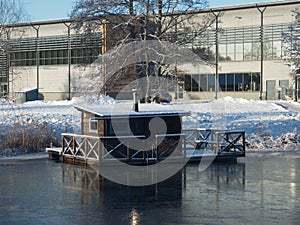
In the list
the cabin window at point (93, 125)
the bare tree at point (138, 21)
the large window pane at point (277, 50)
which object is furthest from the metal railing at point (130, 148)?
the large window pane at point (277, 50)

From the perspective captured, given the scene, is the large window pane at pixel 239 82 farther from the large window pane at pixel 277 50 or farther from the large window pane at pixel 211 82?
the large window pane at pixel 277 50

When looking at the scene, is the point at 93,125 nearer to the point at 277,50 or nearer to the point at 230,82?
the point at 277,50

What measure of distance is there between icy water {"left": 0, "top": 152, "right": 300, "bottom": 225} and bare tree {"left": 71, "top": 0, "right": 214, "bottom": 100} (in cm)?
→ 1469

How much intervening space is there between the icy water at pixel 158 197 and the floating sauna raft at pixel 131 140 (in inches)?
43.4

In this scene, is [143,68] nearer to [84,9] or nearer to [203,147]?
[84,9]

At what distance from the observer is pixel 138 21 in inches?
1296

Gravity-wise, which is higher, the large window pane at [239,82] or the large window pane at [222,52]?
the large window pane at [222,52]

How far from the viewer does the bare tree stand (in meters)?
32.0

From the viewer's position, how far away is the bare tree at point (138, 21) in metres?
32.0

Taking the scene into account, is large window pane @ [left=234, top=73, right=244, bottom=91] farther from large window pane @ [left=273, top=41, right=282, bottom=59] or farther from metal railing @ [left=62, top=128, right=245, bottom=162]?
metal railing @ [left=62, top=128, right=245, bottom=162]

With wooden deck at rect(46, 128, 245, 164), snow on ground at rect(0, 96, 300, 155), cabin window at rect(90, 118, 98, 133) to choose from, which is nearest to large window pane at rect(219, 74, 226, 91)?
snow on ground at rect(0, 96, 300, 155)

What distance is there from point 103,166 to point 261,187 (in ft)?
20.5

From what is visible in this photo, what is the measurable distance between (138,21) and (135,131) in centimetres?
1467

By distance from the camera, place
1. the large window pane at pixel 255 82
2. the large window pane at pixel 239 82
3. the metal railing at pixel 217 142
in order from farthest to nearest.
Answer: the large window pane at pixel 239 82, the large window pane at pixel 255 82, the metal railing at pixel 217 142
